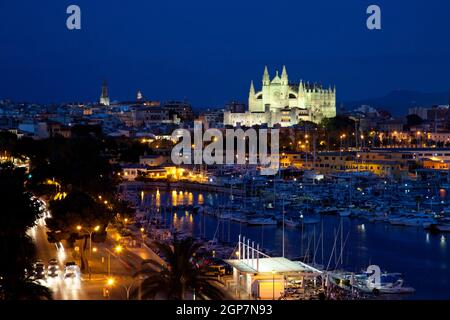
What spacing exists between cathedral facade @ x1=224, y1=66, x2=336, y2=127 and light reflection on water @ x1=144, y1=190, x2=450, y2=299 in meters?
34.9

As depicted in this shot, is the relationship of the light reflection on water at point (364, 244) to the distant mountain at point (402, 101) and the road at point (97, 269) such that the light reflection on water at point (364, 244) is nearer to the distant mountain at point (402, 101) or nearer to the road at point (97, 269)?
the road at point (97, 269)

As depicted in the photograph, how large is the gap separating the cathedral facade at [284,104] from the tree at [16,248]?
4544 centimetres

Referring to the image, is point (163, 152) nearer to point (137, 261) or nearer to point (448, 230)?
point (448, 230)

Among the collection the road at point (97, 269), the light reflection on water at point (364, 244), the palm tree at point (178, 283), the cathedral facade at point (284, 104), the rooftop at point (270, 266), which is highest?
the cathedral facade at point (284, 104)

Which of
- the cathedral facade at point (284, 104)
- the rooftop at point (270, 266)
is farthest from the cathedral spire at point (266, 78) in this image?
the rooftop at point (270, 266)

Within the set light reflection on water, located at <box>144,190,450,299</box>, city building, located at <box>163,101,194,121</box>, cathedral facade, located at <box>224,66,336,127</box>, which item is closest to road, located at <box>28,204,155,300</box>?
light reflection on water, located at <box>144,190,450,299</box>

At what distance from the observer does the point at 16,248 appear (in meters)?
8.80

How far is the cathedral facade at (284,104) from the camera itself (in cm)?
5731

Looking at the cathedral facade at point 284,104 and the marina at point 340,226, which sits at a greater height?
the cathedral facade at point 284,104

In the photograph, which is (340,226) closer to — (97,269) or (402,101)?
(97,269)

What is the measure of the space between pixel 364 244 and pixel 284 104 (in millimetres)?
43269

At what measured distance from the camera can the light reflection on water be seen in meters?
13.9

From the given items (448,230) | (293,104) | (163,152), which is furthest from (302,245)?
(293,104)

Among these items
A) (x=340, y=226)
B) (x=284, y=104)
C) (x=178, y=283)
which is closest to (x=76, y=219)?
(x=178, y=283)
